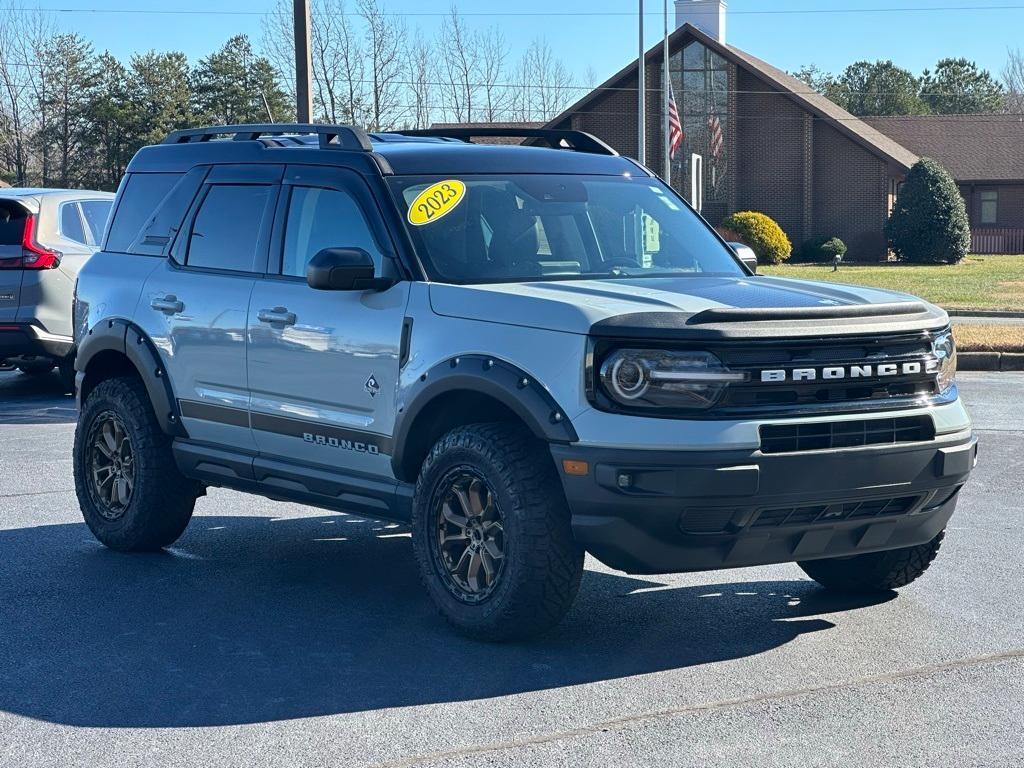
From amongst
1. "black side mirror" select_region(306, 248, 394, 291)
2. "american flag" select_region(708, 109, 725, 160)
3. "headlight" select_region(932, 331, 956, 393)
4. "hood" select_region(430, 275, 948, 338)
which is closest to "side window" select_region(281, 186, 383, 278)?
"black side mirror" select_region(306, 248, 394, 291)

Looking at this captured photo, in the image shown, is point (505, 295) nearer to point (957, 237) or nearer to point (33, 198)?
point (33, 198)

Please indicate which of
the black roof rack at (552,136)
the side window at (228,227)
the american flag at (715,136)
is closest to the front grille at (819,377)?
the black roof rack at (552,136)

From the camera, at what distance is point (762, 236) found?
47375 millimetres

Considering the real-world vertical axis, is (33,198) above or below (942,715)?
above

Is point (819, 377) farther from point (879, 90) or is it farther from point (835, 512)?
point (879, 90)

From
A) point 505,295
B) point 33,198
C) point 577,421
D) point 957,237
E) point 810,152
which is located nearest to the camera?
point 577,421

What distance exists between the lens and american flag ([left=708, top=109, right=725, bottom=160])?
4941 cm

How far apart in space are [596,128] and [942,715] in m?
48.6

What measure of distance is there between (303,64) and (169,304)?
14829 mm

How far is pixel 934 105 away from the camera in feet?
339

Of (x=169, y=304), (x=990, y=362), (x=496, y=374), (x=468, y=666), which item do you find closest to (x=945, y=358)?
(x=496, y=374)

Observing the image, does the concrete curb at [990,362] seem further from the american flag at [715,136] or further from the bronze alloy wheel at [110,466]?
the american flag at [715,136]

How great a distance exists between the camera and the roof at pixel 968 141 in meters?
57.9

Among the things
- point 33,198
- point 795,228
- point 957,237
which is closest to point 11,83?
point 795,228
